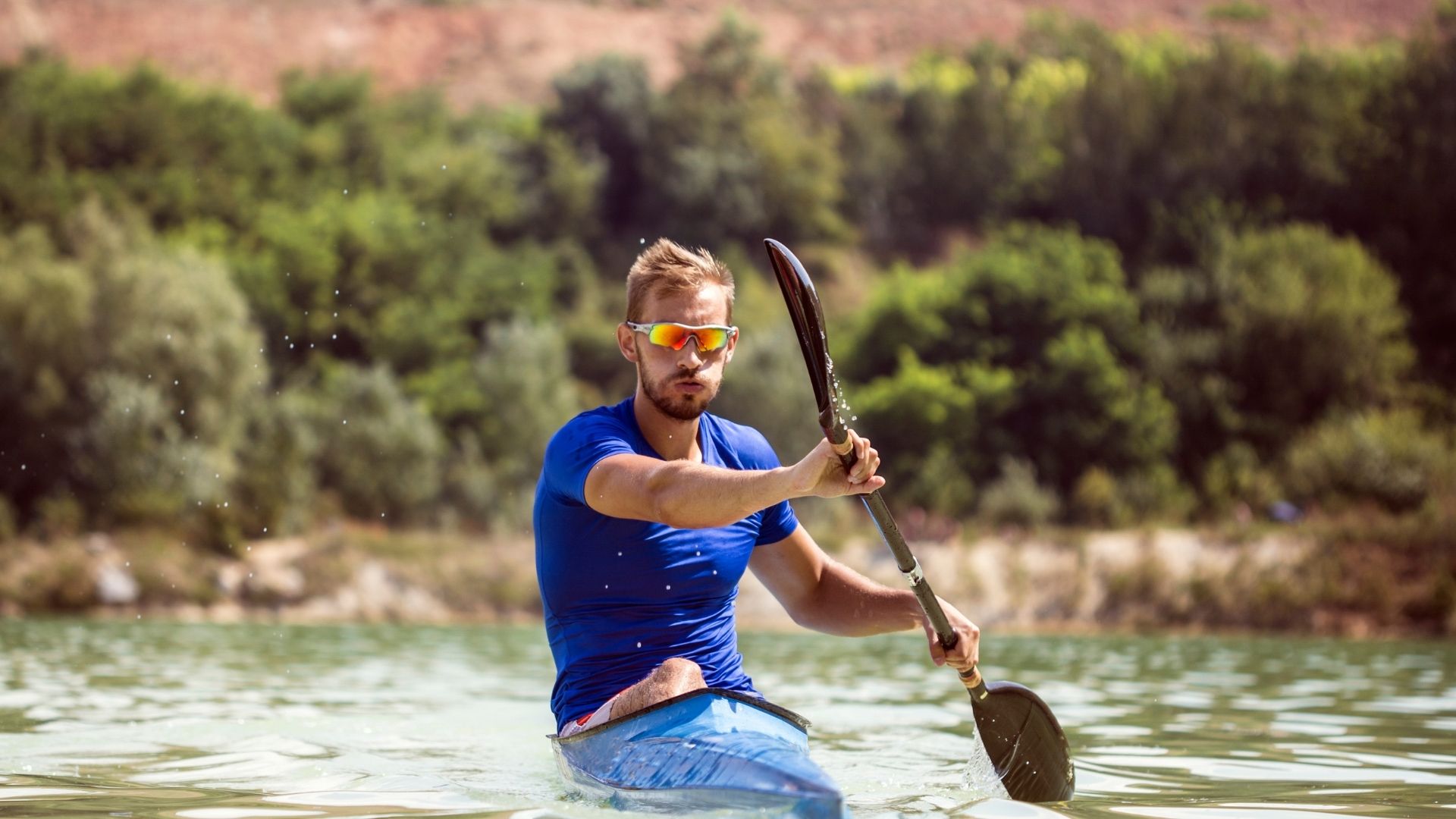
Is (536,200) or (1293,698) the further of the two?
(536,200)

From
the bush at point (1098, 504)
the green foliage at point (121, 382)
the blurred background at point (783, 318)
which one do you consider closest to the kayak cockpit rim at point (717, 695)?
the blurred background at point (783, 318)

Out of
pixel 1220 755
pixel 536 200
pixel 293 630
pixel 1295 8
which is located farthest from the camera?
pixel 1295 8

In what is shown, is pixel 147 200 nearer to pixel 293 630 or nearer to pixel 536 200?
pixel 536 200

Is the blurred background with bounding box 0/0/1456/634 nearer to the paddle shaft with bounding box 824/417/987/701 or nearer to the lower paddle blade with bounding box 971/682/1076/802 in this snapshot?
the lower paddle blade with bounding box 971/682/1076/802

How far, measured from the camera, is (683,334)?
203 inches

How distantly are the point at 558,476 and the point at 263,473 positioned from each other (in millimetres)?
27360

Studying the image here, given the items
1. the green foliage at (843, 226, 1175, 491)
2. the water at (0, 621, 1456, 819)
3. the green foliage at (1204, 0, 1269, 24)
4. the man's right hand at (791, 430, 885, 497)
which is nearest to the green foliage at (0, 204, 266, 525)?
the water at (0, 621, 1456, 819)

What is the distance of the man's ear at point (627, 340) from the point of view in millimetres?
5285

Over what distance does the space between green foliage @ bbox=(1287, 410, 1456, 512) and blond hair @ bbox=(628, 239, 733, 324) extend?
28.1 meters

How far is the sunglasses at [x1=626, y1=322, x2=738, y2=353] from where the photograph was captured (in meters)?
5.14

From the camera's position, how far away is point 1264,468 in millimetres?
39812

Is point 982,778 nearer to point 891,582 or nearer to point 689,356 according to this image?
point 689,356

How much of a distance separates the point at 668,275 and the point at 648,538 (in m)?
0.84

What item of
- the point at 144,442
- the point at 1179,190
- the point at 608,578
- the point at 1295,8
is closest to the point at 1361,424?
the point at 1179,190
